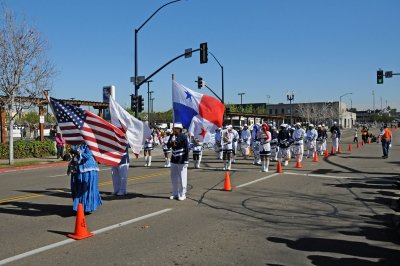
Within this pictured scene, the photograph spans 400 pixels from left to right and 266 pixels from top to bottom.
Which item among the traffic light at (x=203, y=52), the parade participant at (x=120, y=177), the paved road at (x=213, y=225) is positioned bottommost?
the paved road at (x=213, y=225)

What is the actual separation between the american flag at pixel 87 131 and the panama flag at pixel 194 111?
295 cm

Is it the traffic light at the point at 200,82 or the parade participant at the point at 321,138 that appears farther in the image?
the traffic light at the point at 200,82

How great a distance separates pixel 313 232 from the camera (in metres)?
6.99

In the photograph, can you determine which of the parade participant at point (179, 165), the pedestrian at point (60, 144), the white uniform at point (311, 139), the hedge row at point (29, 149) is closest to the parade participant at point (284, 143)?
the white uniform at point (311, 139)

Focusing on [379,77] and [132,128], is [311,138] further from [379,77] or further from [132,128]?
[379,77]

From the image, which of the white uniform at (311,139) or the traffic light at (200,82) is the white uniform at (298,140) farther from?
the traffic light at (200,82)

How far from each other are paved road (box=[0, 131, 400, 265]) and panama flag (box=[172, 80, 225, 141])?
1809mm

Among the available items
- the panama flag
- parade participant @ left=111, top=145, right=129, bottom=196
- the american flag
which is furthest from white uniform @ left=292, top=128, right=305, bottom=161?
the american flag

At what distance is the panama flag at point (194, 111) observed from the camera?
1166 cm

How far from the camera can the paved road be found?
5.73 metres

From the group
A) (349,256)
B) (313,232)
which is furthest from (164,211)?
(349,256)

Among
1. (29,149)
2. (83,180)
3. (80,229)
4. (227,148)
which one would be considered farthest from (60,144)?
(80,229)

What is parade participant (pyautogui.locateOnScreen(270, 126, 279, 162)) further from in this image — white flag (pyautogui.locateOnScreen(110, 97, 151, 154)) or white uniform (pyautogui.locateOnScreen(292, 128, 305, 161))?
white flag (pyautogui.locateOnScreen(110, 97, 151, 154))

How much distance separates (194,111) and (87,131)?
12.9 feet
